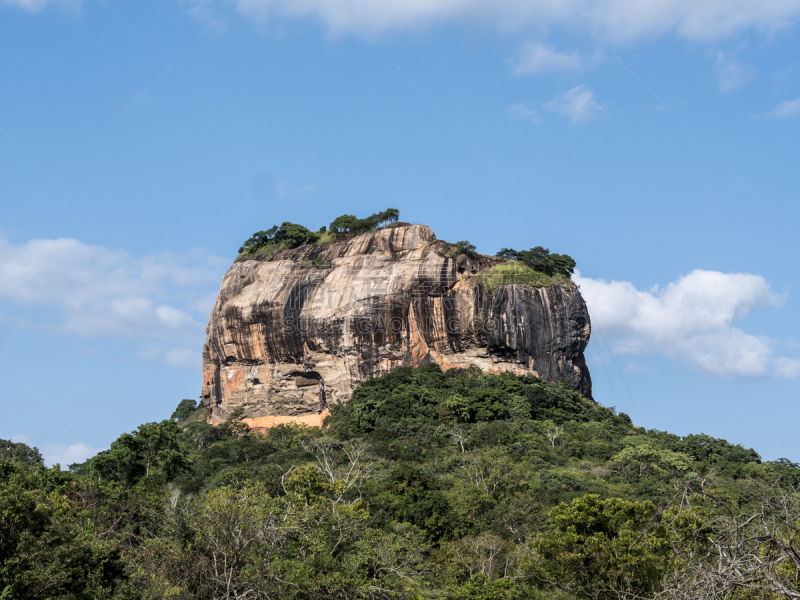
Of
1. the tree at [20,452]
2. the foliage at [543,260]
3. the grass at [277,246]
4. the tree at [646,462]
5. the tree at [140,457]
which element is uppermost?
the grass at [277,246]

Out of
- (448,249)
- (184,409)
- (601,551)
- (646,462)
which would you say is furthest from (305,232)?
(601,551)

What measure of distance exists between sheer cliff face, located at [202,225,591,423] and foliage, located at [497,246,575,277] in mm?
2820

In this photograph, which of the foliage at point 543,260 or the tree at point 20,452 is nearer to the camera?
the tree at point 20,452

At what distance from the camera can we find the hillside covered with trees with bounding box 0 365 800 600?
14086 mm

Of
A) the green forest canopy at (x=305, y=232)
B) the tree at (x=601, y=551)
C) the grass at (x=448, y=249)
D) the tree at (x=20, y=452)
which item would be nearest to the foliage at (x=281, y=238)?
the green forest canopy at (x=305, y=232)

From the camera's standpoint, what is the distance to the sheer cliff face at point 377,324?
56969 mm

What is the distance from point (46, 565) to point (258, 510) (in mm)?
4314

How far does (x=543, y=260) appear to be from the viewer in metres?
62.8

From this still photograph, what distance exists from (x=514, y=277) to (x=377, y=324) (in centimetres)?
1100

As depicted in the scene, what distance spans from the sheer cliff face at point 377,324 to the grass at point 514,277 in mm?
569

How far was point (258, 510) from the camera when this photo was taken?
17.1 metres

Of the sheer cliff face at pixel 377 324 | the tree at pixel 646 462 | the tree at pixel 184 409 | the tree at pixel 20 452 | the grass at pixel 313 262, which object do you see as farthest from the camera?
the tree at pixel 184 409

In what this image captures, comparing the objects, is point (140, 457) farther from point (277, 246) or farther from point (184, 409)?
point (184, 409)

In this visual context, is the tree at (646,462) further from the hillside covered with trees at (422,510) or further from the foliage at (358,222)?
the foliage at (358,222)
